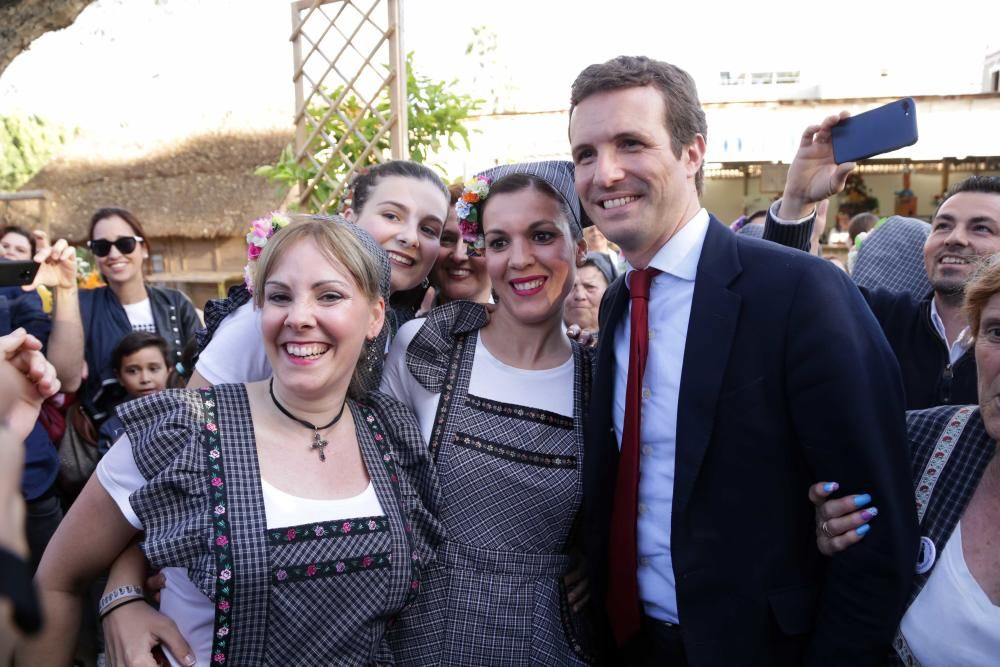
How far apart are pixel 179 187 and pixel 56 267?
25.9ft

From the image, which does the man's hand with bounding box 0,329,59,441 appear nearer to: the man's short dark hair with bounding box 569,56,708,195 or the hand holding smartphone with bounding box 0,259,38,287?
the hand holding smartphone with bounding box 0,259,38,287

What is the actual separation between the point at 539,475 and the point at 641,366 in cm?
41

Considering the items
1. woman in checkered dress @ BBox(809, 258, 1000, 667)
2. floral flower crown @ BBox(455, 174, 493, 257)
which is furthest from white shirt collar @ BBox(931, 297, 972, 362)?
floral flower crown @ BBox(455, 174, 493, 257)

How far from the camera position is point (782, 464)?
5.27 feet

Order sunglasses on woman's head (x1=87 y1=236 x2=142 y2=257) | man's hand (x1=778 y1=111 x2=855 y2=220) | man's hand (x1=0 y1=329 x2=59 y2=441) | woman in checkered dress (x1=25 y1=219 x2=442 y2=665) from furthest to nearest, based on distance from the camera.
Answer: sunglasses on woman's head (x1=87 y1=236 x2=142 y2=257) < man's hand (x1=778 y1=111 x2=855 y2=220) < woman in checkered dress (x1=25 y1=219 x2=442 y2=665) < man's hand (x1=0 y1=329 x2=59 y2=441)

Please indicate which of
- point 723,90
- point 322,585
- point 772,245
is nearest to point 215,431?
point 322,585

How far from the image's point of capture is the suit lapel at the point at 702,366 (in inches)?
63.1

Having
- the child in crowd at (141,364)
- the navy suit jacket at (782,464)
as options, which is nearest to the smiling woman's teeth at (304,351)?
the navy suit jacket at (782,464)

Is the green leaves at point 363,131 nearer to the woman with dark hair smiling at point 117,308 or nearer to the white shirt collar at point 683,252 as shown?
the woman with dark hair smiling at point 117,308

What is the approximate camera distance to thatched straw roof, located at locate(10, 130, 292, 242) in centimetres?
977

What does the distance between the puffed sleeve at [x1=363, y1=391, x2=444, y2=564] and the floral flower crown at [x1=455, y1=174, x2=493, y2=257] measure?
651 millimetres

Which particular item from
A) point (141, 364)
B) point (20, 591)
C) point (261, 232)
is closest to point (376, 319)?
point (261, 232)

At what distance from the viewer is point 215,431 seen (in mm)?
1630

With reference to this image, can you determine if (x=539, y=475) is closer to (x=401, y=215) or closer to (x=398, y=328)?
(x=398, y=328)
